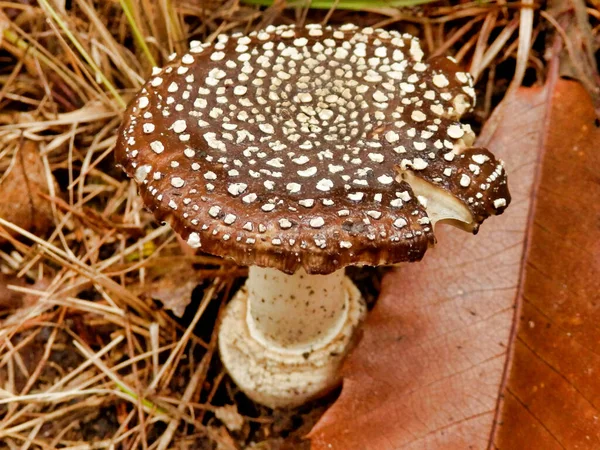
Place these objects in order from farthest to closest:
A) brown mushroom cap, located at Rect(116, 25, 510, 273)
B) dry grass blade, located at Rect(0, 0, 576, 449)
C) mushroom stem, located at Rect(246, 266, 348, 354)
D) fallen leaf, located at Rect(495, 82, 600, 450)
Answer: dry grass blade, located at Rect(0, 0, 576, 449), mushroom stem, located at Rect(246, 266, 348, 354), fallen leaf, located at Rect(495, 82, 600, 450), brown mushroom cap, located at Rect(116, 25, 510, 273)

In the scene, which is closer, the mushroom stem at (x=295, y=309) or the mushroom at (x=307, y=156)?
the mushroom at (x=307, y=156)

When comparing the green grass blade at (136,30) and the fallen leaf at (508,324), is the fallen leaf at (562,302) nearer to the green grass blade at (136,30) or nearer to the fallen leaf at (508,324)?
the fallen leaf at (508,324)

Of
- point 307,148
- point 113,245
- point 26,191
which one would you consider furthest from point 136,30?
point 307,148

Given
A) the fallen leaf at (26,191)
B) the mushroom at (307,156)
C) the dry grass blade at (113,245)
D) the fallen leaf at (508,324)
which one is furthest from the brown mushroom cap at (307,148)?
the fallen leaf at (26,191)

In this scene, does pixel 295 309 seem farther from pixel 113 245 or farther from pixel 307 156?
pixel 113 245

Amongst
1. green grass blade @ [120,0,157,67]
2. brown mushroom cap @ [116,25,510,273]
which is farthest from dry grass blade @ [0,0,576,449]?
brown mushroom cap @ [116,25,510,273]

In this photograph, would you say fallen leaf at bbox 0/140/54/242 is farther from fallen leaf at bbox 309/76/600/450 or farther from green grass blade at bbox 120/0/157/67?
fallen leaf at bbox 309/76/600/450
